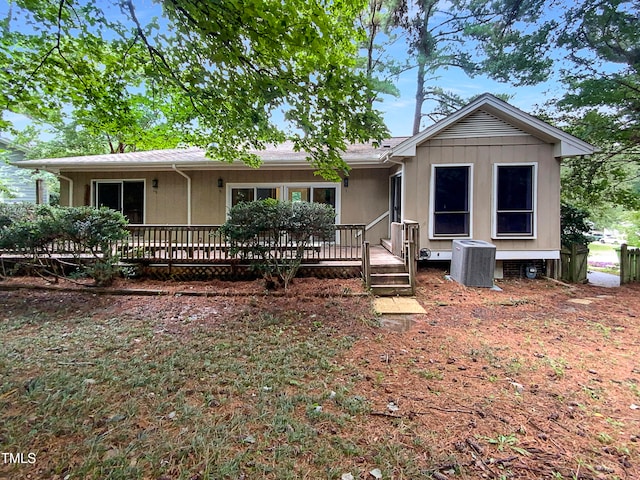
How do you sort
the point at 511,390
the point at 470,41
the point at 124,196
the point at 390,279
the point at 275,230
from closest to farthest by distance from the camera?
the point at 511,390 < the point at 275,230 < the point at 390,279 < the point at 124,196 < the point at 470,41

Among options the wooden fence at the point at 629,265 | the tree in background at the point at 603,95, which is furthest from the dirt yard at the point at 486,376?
the tree in background at the point at 603,95

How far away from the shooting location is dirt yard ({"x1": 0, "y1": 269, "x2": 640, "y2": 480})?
6.93 ft

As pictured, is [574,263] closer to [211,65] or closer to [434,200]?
[434,200]

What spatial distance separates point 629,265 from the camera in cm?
827

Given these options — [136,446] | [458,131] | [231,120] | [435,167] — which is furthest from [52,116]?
[458,131]

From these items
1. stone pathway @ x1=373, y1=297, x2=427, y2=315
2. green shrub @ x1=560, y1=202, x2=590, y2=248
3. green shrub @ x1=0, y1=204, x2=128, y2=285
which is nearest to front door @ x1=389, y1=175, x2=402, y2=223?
stone pathway @ x1=373, y1=297, x2=427, y2=315

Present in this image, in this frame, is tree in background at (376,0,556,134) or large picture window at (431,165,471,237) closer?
large picture window at (431,165,471,237)

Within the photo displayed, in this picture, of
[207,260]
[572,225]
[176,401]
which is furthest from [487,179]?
[176,401]

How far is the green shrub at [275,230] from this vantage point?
6266mm

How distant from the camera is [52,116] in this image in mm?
6910

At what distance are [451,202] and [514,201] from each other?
5.11 ft

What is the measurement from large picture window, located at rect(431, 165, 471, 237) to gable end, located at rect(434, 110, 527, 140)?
849 millimetres

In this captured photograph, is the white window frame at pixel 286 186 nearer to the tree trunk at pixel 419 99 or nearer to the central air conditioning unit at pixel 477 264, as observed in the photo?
the central air conditioning unit at pixel 477 264

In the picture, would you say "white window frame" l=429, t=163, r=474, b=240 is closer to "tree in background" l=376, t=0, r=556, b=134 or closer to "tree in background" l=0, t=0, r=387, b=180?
"tree in background" l=0, t=0, r=387, b=180
